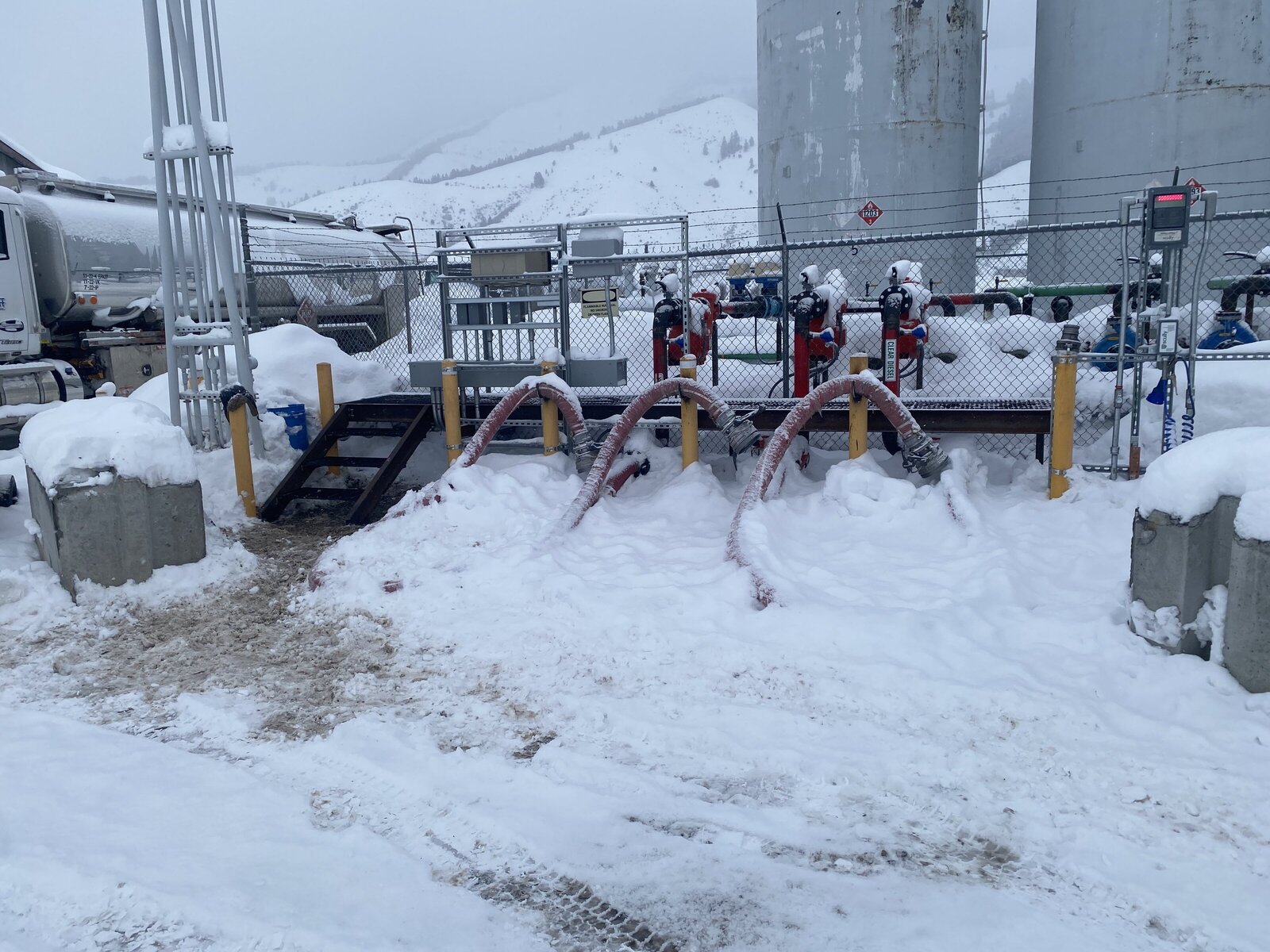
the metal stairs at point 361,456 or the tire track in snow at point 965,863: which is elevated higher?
the metal stairs at point 361,456

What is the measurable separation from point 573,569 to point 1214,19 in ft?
52.4

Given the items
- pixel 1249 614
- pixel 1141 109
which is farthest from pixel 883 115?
pixel 1249 614

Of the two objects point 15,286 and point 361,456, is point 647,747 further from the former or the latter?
point 15,286

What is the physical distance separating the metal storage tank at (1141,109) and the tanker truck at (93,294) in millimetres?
12069

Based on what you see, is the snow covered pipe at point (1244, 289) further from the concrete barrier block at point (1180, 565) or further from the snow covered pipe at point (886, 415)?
the concrete barrier block at point (1180, 565)

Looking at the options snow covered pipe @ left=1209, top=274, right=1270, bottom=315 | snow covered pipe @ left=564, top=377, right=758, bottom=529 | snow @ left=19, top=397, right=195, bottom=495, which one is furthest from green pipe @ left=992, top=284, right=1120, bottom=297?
snow @ left=19, top=397, right=195, bottom=495

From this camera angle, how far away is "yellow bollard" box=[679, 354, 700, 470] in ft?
25.1

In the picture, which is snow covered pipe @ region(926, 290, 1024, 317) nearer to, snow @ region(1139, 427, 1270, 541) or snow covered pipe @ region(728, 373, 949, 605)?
snow covered pipe @ region(728, 373, 949, 605)

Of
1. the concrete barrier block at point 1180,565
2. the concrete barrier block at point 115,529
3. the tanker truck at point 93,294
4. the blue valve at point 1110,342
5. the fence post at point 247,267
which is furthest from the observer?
the tanker truck at point 93,294

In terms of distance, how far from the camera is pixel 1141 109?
16.4 metres

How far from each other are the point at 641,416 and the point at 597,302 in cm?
208

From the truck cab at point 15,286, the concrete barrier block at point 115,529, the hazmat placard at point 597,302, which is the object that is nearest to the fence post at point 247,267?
the hazmat placard at point 597,302

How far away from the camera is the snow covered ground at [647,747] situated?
9.76ft

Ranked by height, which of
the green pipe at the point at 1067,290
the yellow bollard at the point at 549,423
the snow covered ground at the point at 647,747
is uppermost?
the green pipe at the point at 1067,290
